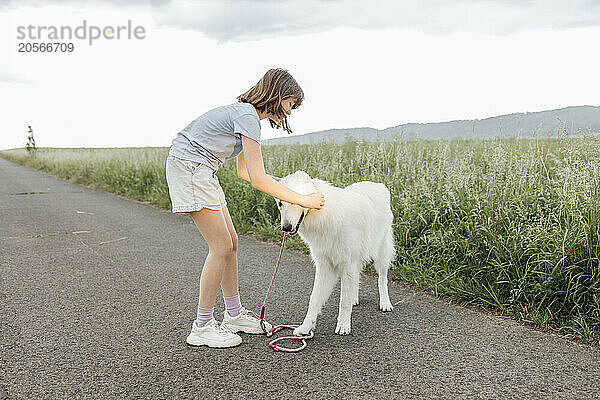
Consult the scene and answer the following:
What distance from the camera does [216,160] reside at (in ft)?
11.9

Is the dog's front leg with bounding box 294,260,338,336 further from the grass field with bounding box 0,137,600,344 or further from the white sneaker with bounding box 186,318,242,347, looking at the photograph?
the grass field with bounding box 0,137,600,344

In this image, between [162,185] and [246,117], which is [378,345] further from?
[162,185]

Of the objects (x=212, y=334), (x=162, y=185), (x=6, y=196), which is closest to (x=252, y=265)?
(x=212, y=334)

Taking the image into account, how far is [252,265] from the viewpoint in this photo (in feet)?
19.5

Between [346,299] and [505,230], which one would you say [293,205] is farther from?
[505,230]

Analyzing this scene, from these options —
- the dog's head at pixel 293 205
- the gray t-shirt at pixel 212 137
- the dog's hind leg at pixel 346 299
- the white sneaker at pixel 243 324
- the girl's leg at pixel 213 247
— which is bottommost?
the white sneaker at pixel 243 324

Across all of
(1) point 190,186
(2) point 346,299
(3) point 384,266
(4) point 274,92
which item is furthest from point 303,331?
(4) point 274,92

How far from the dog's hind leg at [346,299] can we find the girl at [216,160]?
0.75m

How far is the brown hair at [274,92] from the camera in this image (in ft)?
11.4

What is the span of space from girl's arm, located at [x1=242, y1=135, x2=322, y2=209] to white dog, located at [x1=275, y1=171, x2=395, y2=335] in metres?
0.11

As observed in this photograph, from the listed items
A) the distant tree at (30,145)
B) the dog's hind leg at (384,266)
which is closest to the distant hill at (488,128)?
the dog's hind leg at (384,266)

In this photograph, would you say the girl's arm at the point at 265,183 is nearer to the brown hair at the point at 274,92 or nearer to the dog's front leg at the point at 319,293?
the brown hair at the point at 274,92

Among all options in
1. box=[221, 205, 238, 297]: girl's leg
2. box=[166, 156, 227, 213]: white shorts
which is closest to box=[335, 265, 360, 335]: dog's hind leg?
box=[221, 205, 238, 297]: girl's leg

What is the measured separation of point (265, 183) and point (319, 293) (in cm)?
105
